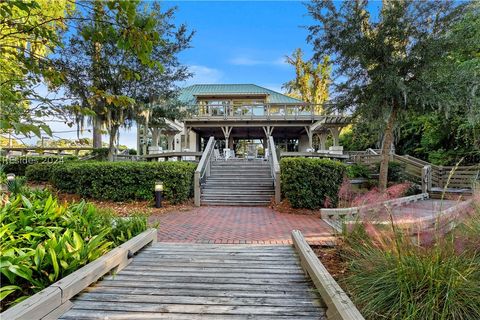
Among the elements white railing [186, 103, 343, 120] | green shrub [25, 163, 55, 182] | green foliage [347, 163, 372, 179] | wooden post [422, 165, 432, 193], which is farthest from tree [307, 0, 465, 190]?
green shrub [25, 163, 55, 182]

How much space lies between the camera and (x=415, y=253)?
250cm

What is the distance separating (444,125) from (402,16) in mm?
9624

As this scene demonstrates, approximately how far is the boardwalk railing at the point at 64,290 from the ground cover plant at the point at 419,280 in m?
2.44

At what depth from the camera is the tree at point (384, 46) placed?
31.8 feet

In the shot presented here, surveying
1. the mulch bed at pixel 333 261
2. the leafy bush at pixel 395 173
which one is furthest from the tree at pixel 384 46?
the mulch bed at pixel 333 261

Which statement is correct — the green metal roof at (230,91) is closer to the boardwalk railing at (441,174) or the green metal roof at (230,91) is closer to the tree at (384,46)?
the boardwalk railing at (441,174)

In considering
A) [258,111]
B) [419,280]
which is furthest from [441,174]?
[419,280]

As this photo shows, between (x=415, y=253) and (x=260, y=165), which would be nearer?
(x=415, y=253)

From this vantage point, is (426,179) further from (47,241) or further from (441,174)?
(47,241)

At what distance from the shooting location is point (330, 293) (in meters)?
2.57

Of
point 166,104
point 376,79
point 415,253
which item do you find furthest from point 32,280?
point 166,104

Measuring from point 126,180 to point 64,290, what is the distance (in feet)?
24.3

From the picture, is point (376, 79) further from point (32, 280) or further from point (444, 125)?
point (32, 280)

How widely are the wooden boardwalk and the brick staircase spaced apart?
6.43m
